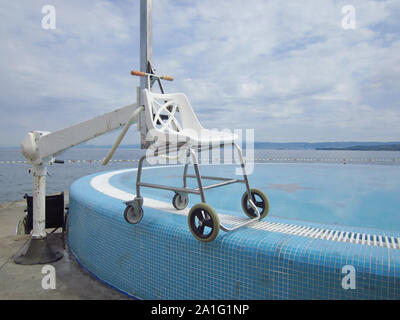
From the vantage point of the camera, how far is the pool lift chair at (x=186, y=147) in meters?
1.90

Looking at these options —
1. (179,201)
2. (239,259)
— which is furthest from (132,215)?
(239,259)

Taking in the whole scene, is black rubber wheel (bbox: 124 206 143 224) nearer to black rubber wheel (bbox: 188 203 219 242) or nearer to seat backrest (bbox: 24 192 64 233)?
black rubber wheel (bbox: 188 203 219 242)

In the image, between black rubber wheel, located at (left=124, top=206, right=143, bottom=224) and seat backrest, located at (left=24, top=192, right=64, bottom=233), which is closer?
black rubber wheel, located at (left=124, top=206, right=143, bottom=224)

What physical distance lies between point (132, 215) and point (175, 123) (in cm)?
91

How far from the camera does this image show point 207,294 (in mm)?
2004

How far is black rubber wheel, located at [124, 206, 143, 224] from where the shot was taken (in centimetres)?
242

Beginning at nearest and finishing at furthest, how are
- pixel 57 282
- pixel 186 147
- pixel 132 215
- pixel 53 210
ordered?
pixel 186 147 < pixel 132 215 < pixel 57 282 < pixel 53 210

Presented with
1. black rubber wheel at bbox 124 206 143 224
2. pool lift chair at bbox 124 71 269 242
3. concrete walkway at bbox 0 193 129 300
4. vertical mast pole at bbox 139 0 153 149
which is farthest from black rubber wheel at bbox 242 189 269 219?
concrete walkway at bbox 0 193 129 300

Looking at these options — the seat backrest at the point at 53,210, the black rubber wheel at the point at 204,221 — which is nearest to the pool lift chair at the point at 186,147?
the black rubber wheel at the point at 204,221

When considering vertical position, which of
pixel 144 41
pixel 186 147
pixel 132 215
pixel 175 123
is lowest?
pixel 132 215

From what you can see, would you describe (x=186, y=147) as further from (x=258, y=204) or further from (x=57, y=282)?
(x=57, y=282)

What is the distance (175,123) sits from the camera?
2.55 metres

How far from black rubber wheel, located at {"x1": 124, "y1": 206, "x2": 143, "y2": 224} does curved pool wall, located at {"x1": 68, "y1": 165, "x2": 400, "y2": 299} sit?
60 millimetres

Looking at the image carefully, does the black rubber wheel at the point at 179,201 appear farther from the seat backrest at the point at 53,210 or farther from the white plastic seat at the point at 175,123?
the seat backrest at the point at 53,210
